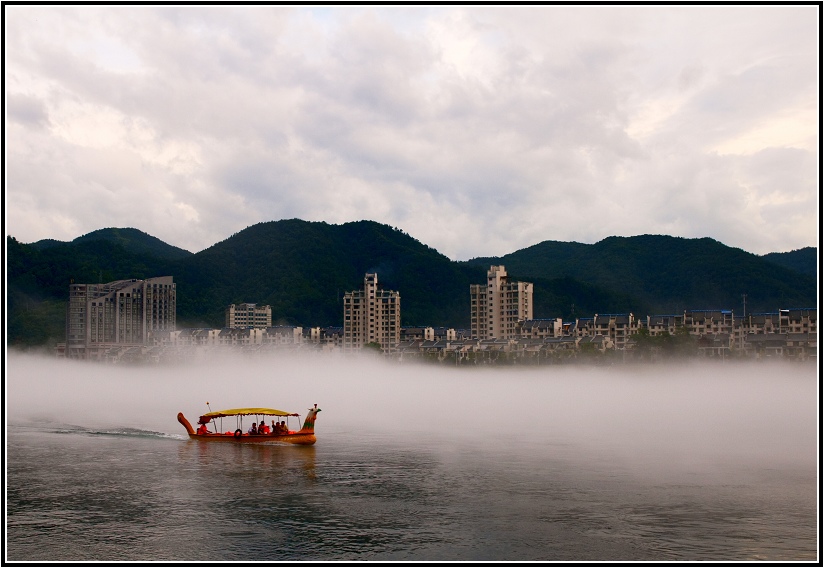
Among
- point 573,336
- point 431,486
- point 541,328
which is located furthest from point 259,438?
point 541,328

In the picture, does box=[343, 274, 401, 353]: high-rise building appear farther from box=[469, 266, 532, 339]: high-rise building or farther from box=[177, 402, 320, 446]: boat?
box=[177, 402, 320, 446]: boat

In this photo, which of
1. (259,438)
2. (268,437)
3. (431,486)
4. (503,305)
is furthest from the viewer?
(503,305)

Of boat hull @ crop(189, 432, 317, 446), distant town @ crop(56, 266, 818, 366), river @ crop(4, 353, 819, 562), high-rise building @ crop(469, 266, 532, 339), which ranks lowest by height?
river @ crop(4, 353, 819, 562)

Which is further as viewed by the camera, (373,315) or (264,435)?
(373,315)

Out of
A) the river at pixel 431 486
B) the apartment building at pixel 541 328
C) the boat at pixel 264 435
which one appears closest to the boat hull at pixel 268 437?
the boat at pixel 264 435

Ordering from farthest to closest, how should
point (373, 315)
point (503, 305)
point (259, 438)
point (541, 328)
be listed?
point (373, 315)
point (503, 305)
point (541, 328)
point (259, 438)

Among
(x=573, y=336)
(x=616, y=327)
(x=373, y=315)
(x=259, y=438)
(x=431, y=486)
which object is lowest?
(x=431, y=486)

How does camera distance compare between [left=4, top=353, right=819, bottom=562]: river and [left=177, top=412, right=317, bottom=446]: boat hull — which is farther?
[left=177, top=412, right=317, bottom=446]: boat hull

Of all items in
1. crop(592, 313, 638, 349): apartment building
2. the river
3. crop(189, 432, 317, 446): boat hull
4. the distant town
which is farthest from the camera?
crop(592, 313, 638, 349): apartment building

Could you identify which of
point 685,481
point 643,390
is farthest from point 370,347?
point 685,481

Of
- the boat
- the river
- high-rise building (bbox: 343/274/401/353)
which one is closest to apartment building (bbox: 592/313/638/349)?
high-rise building (bbox: 343/274/401/353)

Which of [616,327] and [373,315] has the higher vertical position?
[373,315]

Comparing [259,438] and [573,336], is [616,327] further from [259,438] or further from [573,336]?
[259,438]
